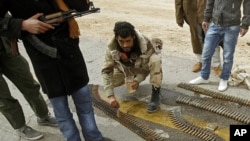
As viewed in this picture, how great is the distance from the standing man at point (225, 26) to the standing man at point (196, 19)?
452 millimetres

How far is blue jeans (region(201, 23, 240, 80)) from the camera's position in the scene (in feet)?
14.0

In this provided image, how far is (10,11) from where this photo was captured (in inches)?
116

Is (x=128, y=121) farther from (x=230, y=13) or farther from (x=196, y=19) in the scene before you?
(x=196, y=19)

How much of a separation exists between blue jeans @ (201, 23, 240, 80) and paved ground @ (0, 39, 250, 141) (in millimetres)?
358

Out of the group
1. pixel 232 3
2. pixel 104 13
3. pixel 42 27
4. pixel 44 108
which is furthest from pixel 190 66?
pixel 104 13

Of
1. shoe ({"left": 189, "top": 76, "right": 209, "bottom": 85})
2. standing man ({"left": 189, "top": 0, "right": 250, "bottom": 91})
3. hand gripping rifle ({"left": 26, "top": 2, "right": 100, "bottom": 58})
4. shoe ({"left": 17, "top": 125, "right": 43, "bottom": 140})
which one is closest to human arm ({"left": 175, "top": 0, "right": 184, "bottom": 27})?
standing man ({"left": 189, "top": 0, "right": 250, "bottom": 91})

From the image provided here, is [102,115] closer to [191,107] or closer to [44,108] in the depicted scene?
[44,108]

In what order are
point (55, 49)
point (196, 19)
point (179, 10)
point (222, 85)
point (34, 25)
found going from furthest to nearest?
→ point (179, 10) < point (196, 19) < point (222, 85) < point (55, 49) < point (34, 25)

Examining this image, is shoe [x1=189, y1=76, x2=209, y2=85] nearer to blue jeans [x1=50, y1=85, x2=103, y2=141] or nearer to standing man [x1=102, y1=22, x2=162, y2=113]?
standing man [x1=102, y1=22, x2=162, y2=113]

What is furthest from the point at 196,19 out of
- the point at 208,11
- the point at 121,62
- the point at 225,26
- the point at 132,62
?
the point at 121,62

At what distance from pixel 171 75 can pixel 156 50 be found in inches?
43.6

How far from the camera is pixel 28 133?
155 inches

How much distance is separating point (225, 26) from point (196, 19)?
0.89m

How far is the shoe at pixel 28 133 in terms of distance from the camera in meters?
3.94
